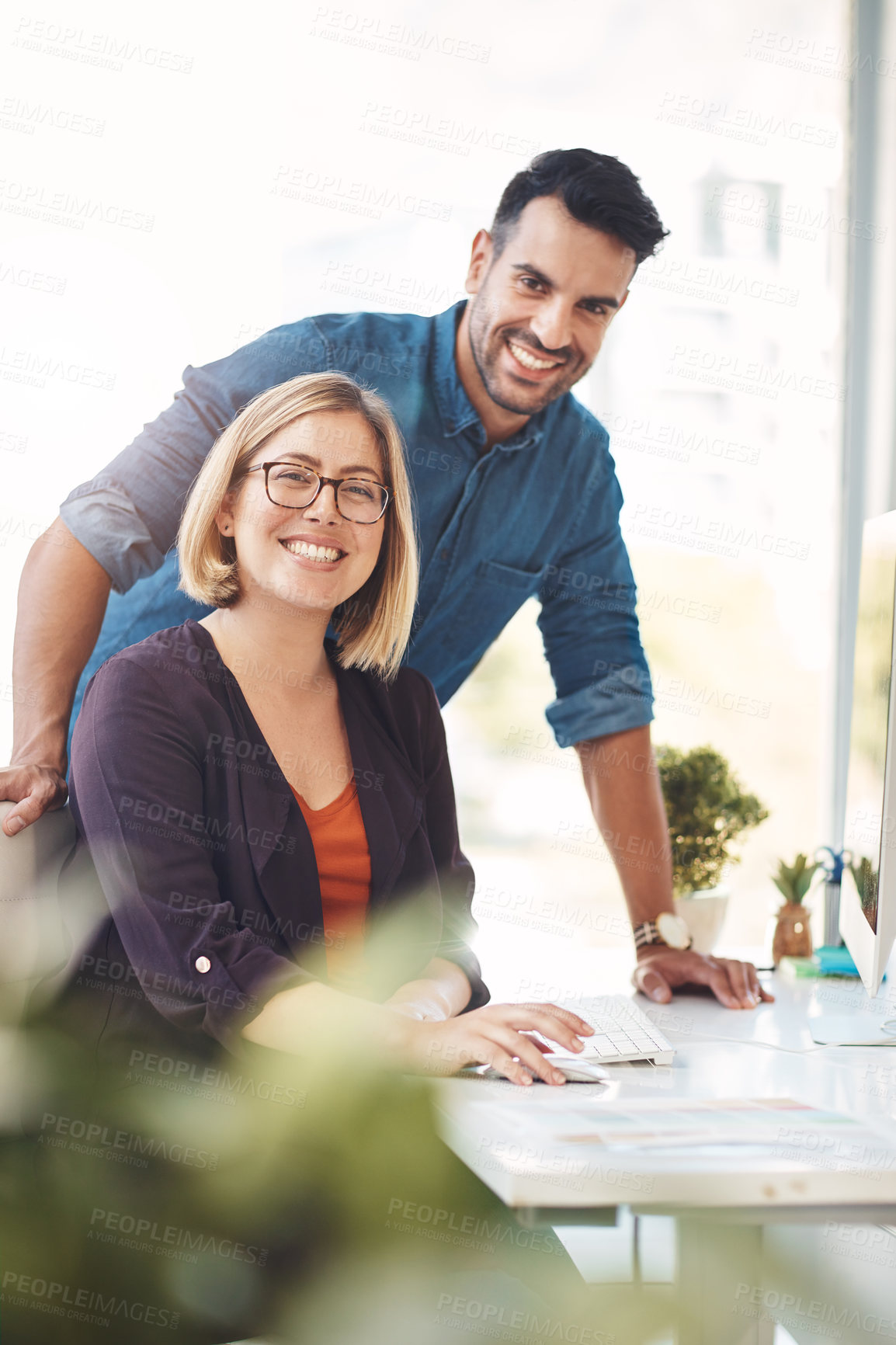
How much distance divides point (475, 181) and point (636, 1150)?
6.35ft

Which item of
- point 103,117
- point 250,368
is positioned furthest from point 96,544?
point 103,117

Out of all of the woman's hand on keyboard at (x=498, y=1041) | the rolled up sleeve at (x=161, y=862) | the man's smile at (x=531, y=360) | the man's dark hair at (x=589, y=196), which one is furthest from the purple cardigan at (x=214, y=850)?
the man's dark hair at (x=589, y=196)

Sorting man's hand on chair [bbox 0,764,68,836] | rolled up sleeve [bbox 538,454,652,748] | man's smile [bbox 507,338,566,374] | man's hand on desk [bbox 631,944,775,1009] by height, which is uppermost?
man's smile [bbox 507,338,566,374]

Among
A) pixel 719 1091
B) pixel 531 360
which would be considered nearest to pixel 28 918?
pixel 719 1091

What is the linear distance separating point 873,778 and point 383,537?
785 mm

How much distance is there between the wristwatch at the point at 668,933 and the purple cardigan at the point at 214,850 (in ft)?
1.28

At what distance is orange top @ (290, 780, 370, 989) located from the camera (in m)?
1.51

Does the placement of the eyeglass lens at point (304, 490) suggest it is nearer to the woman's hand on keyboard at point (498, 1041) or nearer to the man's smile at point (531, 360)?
the man's smile at point (531, 360)

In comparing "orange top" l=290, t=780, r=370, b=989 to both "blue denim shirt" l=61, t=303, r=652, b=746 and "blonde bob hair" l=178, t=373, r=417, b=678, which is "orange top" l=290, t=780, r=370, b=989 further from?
"blue denim shirt" l=61, t=303, r=652, b=746

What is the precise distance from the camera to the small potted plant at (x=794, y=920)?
198 cm

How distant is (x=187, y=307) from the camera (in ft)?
6.89

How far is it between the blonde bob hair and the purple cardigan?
72 millimetres

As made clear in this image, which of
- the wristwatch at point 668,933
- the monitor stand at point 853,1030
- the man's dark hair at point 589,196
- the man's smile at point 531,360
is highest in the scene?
the man's dark hair at point 589,196

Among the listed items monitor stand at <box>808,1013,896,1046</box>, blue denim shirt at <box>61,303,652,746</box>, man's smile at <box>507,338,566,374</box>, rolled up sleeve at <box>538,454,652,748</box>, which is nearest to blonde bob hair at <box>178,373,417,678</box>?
blue denim shirt at <box>61,303,652,746</box>
